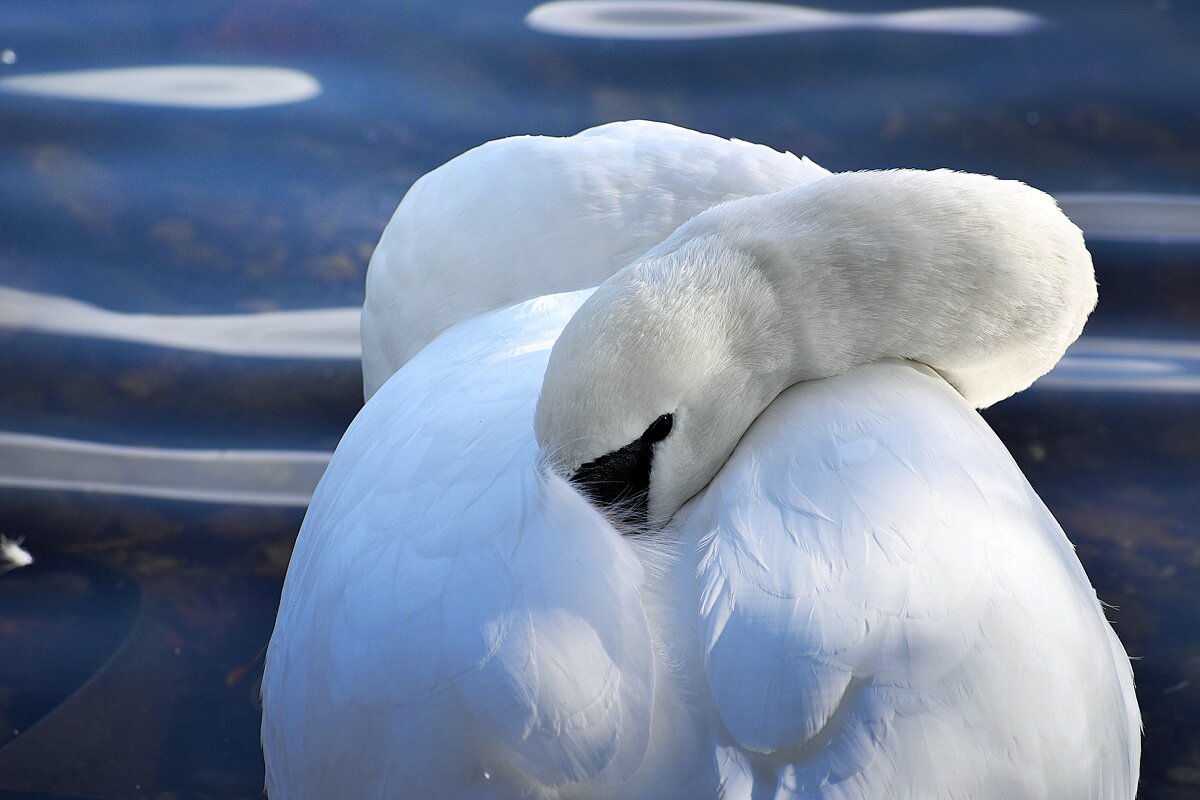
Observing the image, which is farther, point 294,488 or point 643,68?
point 643,68

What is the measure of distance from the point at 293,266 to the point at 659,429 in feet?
7.03

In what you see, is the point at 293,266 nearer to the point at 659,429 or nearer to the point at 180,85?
the point at 180,85

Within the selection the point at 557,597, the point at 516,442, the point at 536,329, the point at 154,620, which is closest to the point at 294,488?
the point at 154,620

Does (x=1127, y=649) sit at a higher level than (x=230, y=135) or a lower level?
lower

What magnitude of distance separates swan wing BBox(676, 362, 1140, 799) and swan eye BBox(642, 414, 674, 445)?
3.4 inches

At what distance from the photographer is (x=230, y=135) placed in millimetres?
3930

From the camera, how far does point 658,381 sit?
1587 millimetres

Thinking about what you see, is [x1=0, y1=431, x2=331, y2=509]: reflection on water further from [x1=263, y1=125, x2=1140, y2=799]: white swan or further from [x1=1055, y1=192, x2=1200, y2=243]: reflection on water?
[x1=1055, y1=192, x2=1200, y2=243]: reflection on water

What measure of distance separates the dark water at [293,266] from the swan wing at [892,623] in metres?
1.03

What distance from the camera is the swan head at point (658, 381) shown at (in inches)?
61.1

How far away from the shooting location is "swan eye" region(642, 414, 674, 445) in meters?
1.62

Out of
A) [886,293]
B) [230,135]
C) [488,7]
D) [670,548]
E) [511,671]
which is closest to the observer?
[511,671]

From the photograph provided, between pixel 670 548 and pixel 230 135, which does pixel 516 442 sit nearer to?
pixel 670 548

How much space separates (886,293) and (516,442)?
1.69 feet
